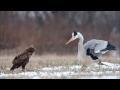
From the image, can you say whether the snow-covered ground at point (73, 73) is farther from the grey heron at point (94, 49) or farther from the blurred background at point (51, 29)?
the blurred background at point (51, 29)

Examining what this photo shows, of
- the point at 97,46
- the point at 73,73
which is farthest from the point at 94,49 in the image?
the point at 73,73

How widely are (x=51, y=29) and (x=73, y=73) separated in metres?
7.51

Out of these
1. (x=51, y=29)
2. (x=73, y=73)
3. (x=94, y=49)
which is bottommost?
(x=73, y=73)

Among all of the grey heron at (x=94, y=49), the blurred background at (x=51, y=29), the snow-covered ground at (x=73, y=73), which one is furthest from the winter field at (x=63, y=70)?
the blurred background at (x=51, y=29)

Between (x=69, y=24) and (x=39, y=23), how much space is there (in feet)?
4.13

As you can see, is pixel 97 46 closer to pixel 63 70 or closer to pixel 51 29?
pixel 63 70

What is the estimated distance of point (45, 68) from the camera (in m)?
9.49

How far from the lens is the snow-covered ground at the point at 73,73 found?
833 centimetres

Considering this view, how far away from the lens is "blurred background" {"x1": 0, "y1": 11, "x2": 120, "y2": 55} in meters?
14.3

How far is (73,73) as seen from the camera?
8.68m
